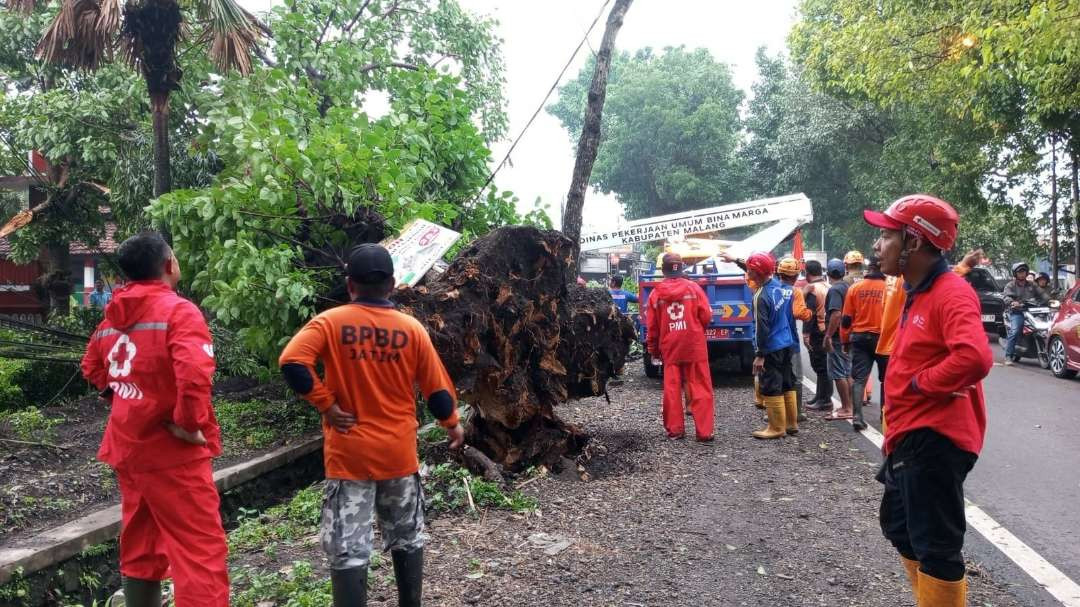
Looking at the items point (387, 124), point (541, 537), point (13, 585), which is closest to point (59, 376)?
point (387, 124)

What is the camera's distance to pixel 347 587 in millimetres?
3309

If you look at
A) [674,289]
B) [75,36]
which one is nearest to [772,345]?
[674,289]

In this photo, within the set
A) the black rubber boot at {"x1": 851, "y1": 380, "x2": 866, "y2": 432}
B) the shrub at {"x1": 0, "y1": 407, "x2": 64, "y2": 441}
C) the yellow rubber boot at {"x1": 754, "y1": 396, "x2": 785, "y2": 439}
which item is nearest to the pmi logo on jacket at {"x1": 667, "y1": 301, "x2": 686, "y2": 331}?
the yellow rubber boot at {"x1": 754, "y1": 396, "x2": 785, "y2": 439}

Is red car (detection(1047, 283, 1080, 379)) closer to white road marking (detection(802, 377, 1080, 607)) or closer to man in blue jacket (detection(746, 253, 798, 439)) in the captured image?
man in blue jacket (detection(746, 253, 798, 439))

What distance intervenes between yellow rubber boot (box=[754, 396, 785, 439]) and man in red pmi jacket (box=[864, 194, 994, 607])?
4.54 m

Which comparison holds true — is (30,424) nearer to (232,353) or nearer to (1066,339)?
(232,353)

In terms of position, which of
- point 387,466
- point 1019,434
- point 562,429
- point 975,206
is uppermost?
point 975,206

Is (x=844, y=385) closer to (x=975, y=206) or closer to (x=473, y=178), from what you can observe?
(x=473, y=178)

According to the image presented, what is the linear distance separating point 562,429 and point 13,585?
3.92m

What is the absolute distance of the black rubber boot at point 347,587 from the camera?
3.31m

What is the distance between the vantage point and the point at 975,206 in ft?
69.2

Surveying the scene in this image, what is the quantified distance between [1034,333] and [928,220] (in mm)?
13024

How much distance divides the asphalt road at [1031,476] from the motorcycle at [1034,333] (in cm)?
294

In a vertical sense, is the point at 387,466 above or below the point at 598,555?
above
